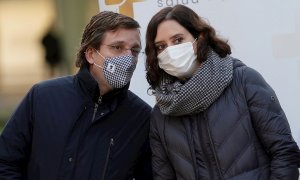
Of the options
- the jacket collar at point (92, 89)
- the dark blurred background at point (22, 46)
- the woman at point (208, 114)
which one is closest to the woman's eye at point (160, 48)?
the woman at point (208, 114)

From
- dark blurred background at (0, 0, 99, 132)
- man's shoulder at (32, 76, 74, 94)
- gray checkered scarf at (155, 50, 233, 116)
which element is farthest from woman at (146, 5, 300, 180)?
dark blurred background at (0, 0, 99, 132)

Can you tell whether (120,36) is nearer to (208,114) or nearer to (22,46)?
(208,114)

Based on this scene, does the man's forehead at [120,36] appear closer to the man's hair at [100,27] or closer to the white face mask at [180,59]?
the man's hair at [100,27]

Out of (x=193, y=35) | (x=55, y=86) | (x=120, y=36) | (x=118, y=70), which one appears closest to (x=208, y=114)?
(x=193, y=35)

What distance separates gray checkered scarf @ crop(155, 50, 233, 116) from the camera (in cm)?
298

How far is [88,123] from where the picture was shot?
10.8ft

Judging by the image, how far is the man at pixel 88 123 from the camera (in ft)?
10.6

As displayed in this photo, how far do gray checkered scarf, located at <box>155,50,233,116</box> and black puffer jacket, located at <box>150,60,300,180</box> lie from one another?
0.05 m

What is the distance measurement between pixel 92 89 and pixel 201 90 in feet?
1.98

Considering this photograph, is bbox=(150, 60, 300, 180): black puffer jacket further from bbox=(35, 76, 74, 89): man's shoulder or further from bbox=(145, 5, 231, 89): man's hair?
bbox=(35, 76, 74, 89): man's shoulder

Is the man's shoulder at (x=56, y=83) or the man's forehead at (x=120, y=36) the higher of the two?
the man's forehead at (x=120, y=36)

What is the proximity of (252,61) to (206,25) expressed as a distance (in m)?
0.75

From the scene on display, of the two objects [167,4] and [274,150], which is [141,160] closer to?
[274,150]

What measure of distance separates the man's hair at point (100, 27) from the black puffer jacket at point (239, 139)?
2.01 feet
